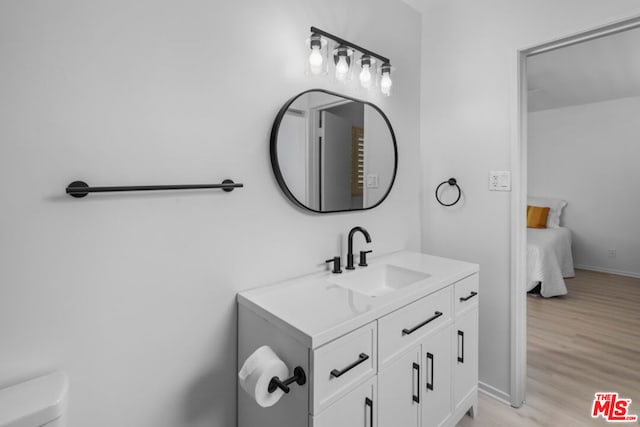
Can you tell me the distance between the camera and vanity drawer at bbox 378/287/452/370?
4.17 ft

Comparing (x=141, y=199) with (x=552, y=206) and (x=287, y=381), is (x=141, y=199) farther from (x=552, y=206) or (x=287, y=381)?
(x=552, y=206)

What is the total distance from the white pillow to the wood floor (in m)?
1.23

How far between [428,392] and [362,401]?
18.0 inches

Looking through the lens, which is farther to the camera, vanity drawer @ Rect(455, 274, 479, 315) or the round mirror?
vanity drawer @ Rect(455, 274, 479, 315)

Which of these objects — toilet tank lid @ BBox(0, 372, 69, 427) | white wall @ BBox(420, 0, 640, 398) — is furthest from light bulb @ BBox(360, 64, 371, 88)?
toilet tank lid @ BBox(0, 372, 69, 427)

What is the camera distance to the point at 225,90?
1.33 metres

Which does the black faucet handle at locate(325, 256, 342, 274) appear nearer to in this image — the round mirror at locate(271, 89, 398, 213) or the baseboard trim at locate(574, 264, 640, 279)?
the round mirror at locate(271, 89, 398, 213)

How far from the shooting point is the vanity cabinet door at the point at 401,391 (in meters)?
1.28

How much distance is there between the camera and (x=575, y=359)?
240 cm

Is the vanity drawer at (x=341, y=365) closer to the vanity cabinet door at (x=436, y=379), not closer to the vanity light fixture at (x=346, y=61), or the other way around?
the vanity cabinet door at (x=436, y=379)

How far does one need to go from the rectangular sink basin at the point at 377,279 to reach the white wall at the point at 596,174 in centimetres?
453

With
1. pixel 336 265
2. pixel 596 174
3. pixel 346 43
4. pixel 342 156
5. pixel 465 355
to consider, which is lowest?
pixel 465 355

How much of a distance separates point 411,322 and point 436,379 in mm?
373

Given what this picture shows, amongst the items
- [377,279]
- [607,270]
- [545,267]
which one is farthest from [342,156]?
[607,270]
